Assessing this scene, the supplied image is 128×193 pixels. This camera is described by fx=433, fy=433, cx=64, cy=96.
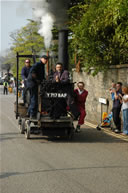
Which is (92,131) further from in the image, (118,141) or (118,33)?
(118,33)

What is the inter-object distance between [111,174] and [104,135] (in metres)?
5.60

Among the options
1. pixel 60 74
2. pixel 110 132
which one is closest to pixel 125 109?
pixel 110 132

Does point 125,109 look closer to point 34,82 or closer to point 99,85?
point 34,82

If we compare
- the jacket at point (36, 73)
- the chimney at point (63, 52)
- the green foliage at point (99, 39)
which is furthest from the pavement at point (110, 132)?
the jacket at point (36, 73)

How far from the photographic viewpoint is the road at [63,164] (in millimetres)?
6781

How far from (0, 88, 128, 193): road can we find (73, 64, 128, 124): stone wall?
2729 mm

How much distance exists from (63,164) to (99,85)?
847 centimetres

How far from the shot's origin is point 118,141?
11.9 m

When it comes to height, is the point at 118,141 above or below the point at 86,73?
below

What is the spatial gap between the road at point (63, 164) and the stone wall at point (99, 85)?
107 inches

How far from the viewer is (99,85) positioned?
658 inches

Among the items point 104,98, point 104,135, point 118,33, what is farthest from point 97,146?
point 104,98

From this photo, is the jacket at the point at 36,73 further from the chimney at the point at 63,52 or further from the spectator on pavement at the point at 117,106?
the chimney at the point at 63,52

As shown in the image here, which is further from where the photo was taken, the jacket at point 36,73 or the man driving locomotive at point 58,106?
the jacket at point 36,73
